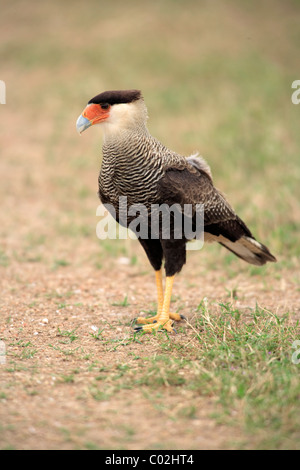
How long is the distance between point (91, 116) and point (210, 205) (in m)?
1.17

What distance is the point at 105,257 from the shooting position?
6.23 metres

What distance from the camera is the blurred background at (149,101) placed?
22.5 ft

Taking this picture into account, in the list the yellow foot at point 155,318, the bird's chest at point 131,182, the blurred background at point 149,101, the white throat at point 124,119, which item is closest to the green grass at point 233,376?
the yellow foot at point 155,318

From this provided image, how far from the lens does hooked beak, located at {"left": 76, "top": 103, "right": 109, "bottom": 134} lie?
12.8 feet

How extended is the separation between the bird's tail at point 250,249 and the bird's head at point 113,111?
1.36 m

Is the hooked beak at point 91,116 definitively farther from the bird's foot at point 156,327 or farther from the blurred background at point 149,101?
the blurred background at point 149,101

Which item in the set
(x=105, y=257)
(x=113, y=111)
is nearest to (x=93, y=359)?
(x=113, y=111)

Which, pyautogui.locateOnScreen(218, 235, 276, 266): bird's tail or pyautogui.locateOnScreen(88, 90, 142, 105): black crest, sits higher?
pyautogui.locateOnScreen(88, 90, 142, 105): black crest

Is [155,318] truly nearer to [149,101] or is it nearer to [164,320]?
[164,320]

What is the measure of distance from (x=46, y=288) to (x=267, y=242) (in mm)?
2648

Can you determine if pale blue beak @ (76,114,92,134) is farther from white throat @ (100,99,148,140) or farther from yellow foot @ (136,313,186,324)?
yellow foot @ (136,313,186,324)

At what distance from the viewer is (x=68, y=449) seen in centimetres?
261

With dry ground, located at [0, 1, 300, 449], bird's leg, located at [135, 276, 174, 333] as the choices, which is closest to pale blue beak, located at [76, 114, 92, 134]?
bird's leg, located at [135, 276, 174, 333]

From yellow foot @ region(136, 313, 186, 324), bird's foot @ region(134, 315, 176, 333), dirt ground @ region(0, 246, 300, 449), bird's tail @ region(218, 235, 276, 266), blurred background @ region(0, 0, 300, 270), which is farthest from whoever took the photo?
blurred background @ region(0, 0, 300, 270)
